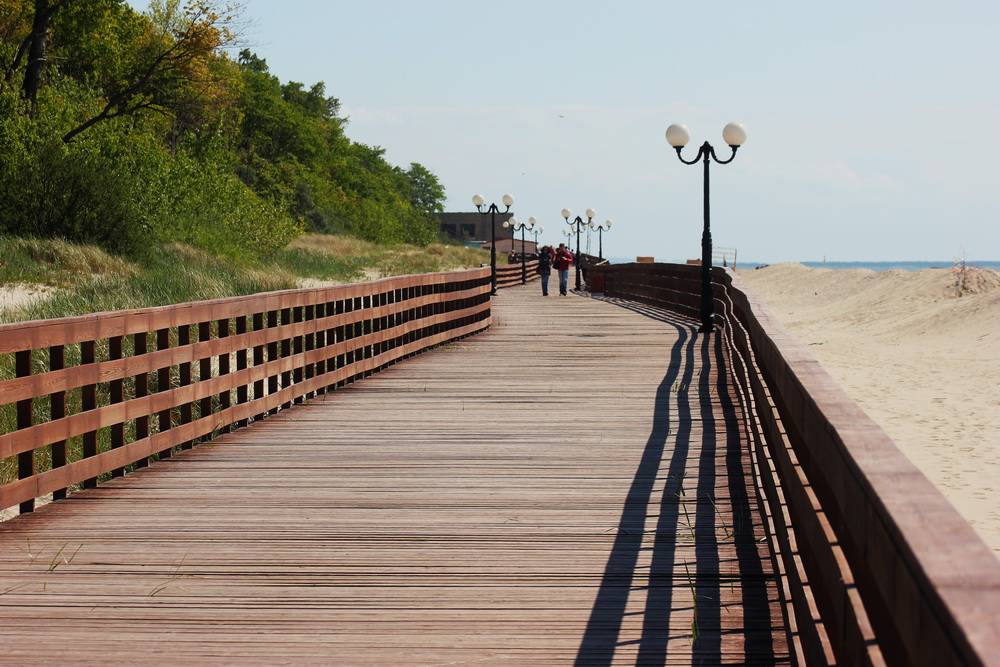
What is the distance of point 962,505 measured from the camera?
13242mm

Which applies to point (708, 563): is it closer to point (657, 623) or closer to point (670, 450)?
point (657, 623)

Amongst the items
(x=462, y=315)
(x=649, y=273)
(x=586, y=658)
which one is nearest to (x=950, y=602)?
(x=586, y=658)

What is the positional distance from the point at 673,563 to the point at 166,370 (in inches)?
185

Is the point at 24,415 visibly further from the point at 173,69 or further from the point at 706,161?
the point at 173,69

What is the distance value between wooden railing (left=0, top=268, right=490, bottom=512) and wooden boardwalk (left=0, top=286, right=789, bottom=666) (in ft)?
0.74

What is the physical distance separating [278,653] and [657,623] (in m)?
1.49

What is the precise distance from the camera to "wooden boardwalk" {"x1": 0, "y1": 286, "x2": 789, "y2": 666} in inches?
193

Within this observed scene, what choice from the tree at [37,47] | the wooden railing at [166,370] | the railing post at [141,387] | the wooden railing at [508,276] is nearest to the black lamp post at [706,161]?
the wooden railing at [166,370]

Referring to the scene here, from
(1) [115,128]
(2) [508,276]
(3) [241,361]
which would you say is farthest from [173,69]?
(3) [241,361]

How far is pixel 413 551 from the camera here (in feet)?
20.9

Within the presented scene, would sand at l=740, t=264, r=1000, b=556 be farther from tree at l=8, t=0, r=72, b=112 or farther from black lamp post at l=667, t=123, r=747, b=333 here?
tree at l=8, t=0, r=72, b=112

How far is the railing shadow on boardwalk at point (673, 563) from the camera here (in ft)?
16.0

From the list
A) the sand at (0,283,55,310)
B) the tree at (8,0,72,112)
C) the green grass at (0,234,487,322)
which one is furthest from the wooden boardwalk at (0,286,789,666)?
the tree at (8,0,72,112)

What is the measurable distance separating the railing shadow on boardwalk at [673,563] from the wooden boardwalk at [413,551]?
16 millimetres
